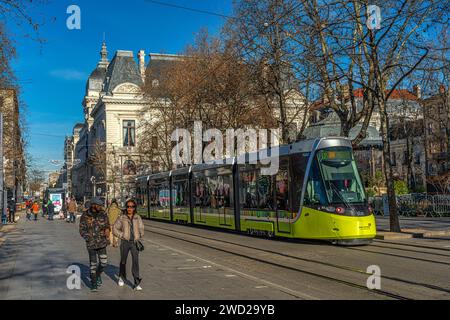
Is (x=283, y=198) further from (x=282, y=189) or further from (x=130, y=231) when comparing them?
(x=130, y=231)

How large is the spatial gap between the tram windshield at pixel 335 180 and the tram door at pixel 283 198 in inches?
45.9

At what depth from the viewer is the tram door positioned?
17625 mm

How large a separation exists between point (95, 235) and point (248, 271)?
12.4 feet

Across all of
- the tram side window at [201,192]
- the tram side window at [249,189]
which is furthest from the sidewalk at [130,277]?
the tram side window at [201,192]

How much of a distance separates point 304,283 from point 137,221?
3.31 meters

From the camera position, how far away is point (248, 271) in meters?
11.7

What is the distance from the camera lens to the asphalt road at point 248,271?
9031 mm

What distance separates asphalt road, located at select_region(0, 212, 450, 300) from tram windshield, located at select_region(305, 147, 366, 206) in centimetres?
147

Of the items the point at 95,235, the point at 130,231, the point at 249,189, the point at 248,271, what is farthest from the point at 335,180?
the point at 95,235

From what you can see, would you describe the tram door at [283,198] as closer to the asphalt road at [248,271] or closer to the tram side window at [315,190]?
the asphalt road at [248,271]

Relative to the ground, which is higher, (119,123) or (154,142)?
(119,123)

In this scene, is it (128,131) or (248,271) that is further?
(128,131)

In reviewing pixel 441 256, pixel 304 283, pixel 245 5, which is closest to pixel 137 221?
pixel 304 283
